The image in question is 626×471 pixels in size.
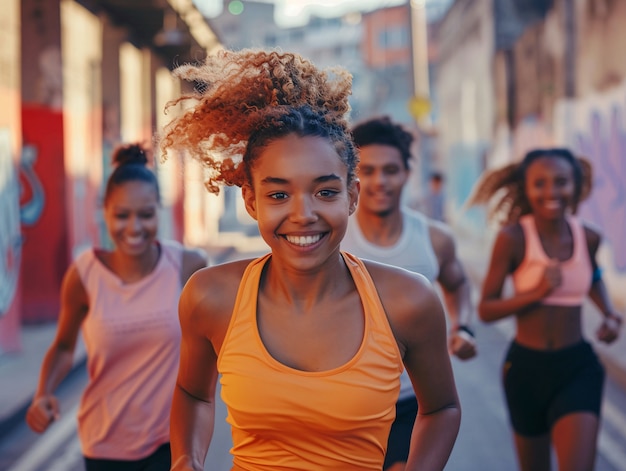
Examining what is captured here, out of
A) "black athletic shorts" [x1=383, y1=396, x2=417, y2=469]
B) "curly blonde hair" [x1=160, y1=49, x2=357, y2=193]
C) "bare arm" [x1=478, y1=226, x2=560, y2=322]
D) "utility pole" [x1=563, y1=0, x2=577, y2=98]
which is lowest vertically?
"black athletic shorts" [x1=383, y1=396, x2=417, y2=469]

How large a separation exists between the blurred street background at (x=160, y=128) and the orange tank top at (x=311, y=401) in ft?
2.45

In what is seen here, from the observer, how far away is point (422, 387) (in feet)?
7.89

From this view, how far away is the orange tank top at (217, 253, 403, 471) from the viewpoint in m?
2.14

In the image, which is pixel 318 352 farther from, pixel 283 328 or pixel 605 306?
pixel 605 306

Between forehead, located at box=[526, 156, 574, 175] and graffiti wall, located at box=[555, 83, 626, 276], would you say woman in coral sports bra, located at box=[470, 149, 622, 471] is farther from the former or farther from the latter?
graffiti wall, located at box=[555, 83, 626, 276]

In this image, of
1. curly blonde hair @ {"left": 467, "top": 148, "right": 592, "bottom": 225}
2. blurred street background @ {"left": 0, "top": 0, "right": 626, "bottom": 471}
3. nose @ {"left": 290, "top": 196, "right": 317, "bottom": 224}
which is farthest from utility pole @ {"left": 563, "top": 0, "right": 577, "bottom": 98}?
nose @ {"left": 290, "top": 196, "right": 317, "bottom": 224}

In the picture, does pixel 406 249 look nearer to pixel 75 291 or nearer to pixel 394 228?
pixel 394 228

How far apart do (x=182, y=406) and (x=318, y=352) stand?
0.53m

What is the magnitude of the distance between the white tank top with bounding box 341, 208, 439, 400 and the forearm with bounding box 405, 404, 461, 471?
1.56 meters

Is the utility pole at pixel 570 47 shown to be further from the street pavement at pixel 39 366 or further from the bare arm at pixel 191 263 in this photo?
the bare arm at pixel 191 263

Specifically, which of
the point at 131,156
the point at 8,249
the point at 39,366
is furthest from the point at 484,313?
the point at 8,249

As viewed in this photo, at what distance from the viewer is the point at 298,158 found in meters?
2.22

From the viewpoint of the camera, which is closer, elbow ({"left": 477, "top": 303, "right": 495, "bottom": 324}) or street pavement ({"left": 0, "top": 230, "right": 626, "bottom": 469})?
elbow ({"left": 477, "top": 303, "right": 495, "bottom": 324})

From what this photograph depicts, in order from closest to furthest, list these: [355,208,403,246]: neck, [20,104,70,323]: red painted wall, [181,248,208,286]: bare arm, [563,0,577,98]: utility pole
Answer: [181,248,208,286]: bare arm
[355,208,403,246]: neck
[20,104,70,323]: red painted wall
[563,0,577,98]: utility pole
